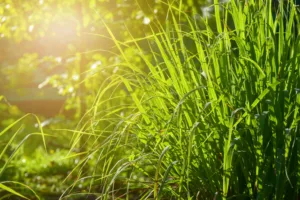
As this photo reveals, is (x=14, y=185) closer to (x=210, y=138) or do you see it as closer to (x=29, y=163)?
(x=29, y=163)

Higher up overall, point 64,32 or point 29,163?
point 64,32

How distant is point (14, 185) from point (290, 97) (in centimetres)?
422

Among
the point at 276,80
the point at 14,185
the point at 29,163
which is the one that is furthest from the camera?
the point at 29,163

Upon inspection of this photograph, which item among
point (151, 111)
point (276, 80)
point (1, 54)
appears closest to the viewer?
point (276, 80)

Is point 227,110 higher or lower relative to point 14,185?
higher

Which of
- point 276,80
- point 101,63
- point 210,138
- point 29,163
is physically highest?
point 276,80

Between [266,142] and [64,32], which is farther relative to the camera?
[64,32]

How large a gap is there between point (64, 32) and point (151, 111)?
421 cm

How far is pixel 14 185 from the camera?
19.7 feet

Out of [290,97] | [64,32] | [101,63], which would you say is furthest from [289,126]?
[64,32]

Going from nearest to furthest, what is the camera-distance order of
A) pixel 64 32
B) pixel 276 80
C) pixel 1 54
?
pixel 276 80 < pixel 64 32 < pixel 1 54

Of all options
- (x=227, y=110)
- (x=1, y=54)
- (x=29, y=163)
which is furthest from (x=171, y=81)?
(x=1, y=54)

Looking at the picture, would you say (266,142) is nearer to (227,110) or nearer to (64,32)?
(227,110)

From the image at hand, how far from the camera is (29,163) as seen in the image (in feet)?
24.0
